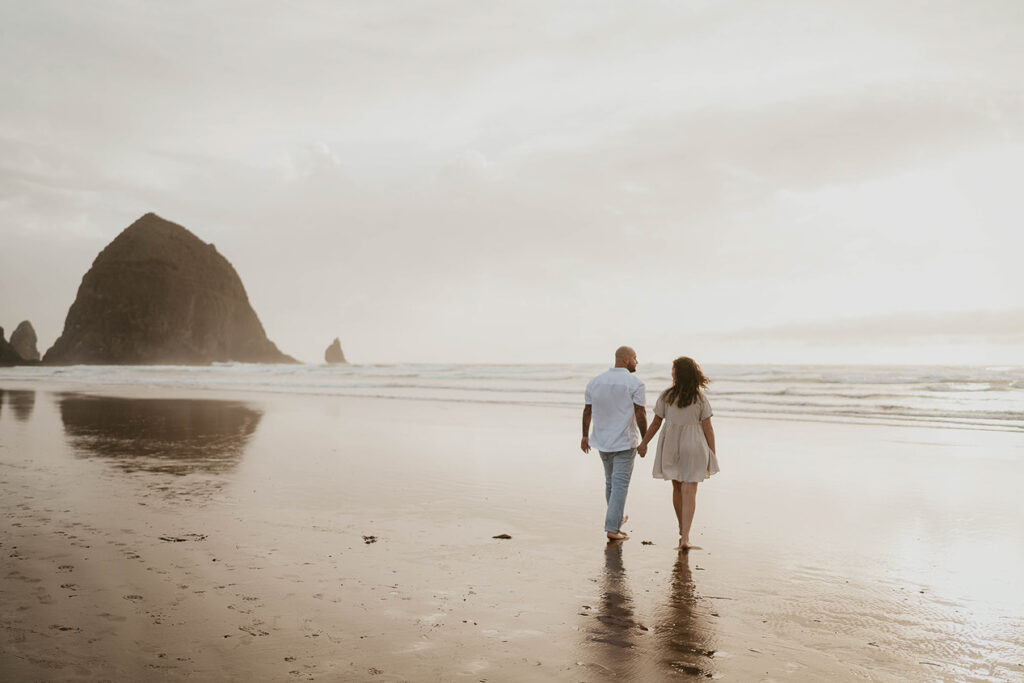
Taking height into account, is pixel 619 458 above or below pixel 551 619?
above

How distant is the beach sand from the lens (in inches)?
161

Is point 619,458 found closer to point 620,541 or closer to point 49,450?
point 620,541

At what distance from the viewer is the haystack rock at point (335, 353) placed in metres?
154

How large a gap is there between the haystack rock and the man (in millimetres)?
151524

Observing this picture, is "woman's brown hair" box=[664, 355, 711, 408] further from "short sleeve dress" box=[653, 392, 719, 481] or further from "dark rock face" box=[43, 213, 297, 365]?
"dark rock face" box=[43, 213, 297, 365]

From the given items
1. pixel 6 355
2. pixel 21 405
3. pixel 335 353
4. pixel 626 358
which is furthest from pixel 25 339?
pixel 626 358

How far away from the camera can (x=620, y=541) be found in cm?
698

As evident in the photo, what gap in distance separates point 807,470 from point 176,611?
9.82 metres

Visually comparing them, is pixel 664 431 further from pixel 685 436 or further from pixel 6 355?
pixel 6 355

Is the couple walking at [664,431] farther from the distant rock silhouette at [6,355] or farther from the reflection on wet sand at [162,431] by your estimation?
the distant rock silhouette at [6,355]

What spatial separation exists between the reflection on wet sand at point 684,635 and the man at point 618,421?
181 cm

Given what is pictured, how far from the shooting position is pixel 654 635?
4512mm

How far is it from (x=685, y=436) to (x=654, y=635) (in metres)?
3.18

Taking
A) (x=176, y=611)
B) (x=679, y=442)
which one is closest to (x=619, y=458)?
(x=679, y=442)
